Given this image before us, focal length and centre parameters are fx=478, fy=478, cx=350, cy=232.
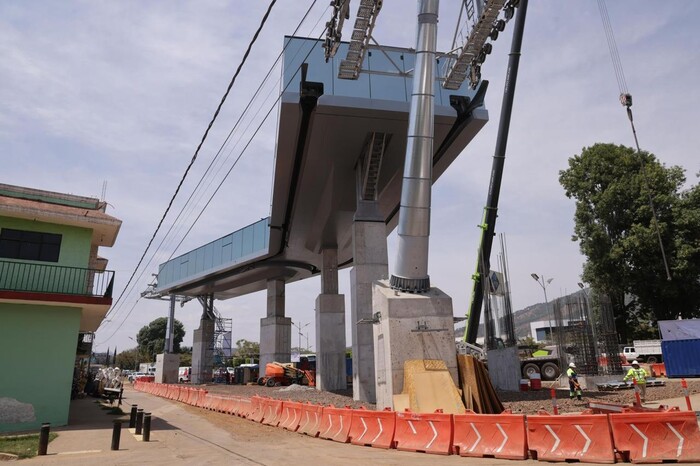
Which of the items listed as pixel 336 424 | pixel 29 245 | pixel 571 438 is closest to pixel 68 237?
pixel 29 245

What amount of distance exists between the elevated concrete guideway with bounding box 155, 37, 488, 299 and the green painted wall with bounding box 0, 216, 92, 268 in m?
8.11

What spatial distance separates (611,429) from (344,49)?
641 inches

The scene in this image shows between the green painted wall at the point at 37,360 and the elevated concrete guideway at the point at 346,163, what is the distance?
10.4 meters

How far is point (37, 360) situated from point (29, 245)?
152 inches

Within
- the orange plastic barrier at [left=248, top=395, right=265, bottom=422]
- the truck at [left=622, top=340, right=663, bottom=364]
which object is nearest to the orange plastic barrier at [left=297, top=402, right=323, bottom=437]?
the orange plastic barrier at [left=248, top=395, right=265, bottom=422]

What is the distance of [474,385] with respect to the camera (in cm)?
1416

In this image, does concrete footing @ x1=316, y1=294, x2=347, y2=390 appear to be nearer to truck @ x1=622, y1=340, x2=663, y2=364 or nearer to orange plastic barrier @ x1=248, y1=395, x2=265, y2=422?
orange plastic barrier @ x1=248, y1=395, x2=265, y2=422

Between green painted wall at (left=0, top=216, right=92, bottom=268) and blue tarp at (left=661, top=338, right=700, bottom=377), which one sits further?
blue tarp at (left=661, top=338, right=700, bottom=377)

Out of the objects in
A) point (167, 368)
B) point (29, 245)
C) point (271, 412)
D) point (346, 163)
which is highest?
point (346, 163)

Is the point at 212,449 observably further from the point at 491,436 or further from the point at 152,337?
the point at 152,337

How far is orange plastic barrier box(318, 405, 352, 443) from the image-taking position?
11704mm

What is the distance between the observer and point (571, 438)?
8258 mm

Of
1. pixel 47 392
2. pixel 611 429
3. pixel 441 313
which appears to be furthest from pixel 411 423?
pixel 47 392

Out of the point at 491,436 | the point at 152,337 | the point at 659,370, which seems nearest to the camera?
the point at 491,436
